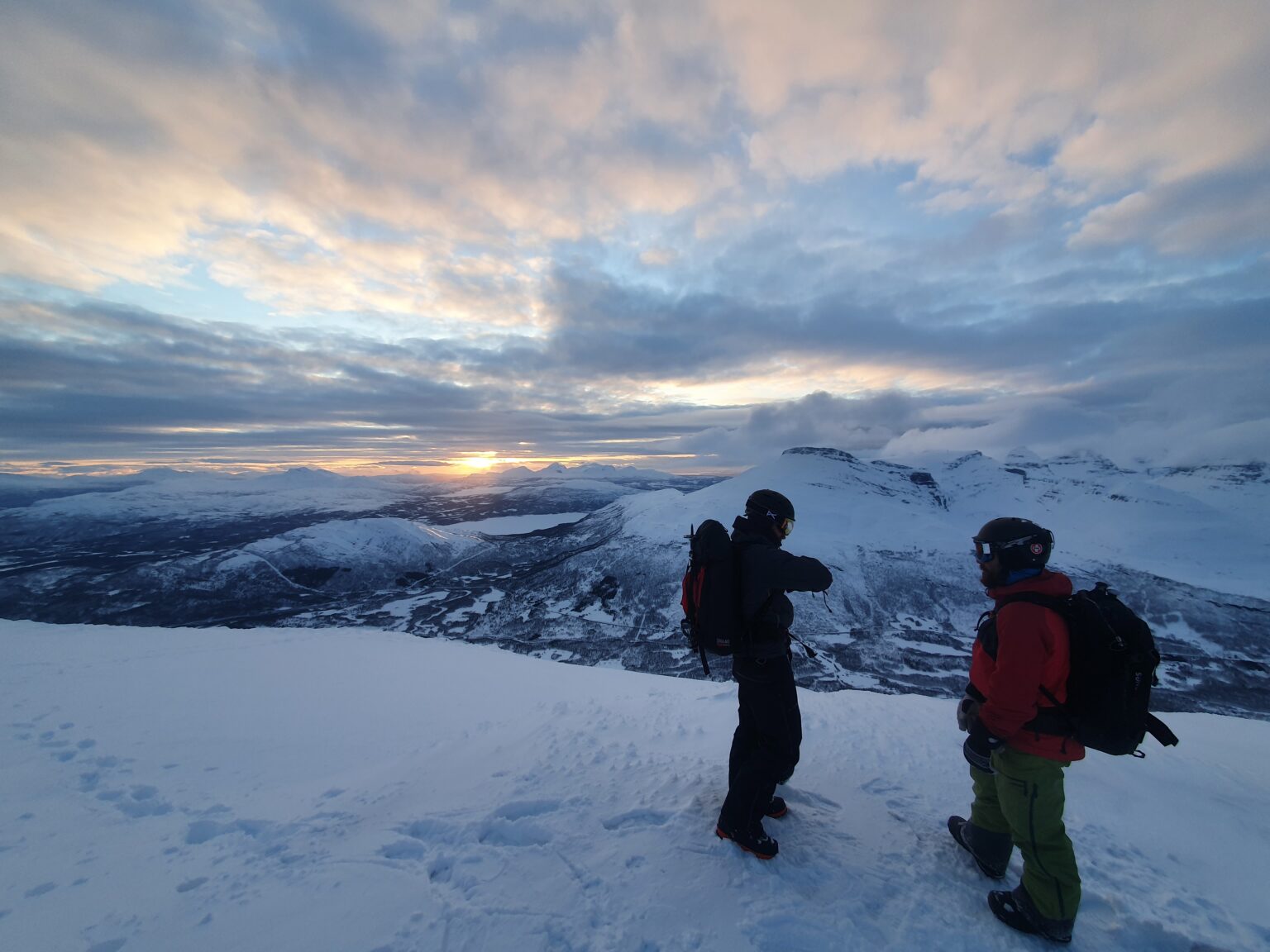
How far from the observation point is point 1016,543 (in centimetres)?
474

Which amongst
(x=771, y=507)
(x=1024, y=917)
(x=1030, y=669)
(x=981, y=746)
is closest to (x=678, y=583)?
(x=771, y=507)

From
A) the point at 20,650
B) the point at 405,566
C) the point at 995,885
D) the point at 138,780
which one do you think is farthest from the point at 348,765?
the point at 405,566

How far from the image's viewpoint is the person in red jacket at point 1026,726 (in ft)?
13.9

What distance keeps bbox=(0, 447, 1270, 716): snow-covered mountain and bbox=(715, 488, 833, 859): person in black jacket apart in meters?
65.3

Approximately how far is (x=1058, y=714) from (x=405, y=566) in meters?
165

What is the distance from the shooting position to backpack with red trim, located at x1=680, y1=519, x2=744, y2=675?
5.09m

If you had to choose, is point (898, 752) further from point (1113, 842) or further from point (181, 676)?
point (181, 676)

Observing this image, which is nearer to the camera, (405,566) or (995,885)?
(995,885)

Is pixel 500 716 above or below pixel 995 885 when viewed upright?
below

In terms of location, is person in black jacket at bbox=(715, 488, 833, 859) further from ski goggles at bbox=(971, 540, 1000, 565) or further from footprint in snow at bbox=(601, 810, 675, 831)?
ski goggles at bbox=(971, 540, 1000, 565)

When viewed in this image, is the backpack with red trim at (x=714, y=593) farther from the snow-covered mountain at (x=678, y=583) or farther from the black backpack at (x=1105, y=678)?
the snow-covered mountain at (x=678, y=583)

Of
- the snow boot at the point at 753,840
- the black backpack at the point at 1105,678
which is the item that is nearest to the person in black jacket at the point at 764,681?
the snow boot at the point at 753,840

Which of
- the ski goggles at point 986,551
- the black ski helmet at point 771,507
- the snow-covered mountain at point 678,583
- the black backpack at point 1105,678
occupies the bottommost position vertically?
the snow-covered mountain at point 678,583

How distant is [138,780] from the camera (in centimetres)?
734
